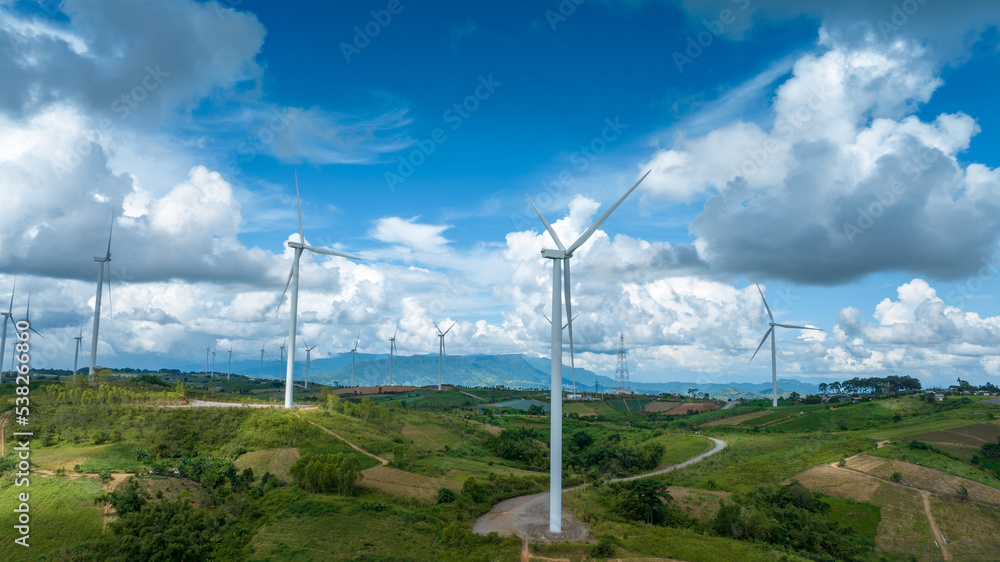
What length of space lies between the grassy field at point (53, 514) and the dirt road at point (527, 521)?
4025cm

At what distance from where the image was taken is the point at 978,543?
219ft

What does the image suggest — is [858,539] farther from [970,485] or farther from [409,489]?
[409,489]

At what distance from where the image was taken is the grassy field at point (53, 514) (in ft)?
159

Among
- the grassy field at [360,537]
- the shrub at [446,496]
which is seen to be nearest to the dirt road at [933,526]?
the grassy field at [360,537]

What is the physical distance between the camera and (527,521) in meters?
63.1

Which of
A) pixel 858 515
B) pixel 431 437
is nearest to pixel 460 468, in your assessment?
pixel 431 437

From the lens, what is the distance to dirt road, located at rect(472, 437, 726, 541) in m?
57.4

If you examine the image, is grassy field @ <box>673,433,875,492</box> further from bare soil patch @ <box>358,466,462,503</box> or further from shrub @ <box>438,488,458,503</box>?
bare soil patch @ <box>358,466,462,503</box>

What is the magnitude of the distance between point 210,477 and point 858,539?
8500cm

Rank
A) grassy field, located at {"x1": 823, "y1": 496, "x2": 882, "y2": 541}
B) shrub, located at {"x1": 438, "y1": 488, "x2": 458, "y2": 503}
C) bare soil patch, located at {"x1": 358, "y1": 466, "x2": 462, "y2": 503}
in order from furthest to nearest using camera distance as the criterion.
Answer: grassy field, located at {"x1": 823, "y1": 496, "x2": 882, "y2": 541}, bare soil patch, located at {"x1": 358, "y1": 466, "x2": 462, "y2": 503}, shrub, located at {"x1": 438, "y1": 488, "x2": 458, "y2": 503}

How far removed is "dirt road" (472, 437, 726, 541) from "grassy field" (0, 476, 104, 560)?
40.3 m

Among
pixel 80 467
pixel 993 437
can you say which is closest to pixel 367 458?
pixel 80 467

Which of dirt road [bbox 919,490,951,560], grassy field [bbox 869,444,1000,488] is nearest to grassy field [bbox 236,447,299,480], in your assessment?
dirt road [bbox 919,490,951,560]

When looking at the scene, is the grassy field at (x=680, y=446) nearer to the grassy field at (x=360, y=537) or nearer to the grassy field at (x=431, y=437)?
the grassy field at (x=431, y=437)
